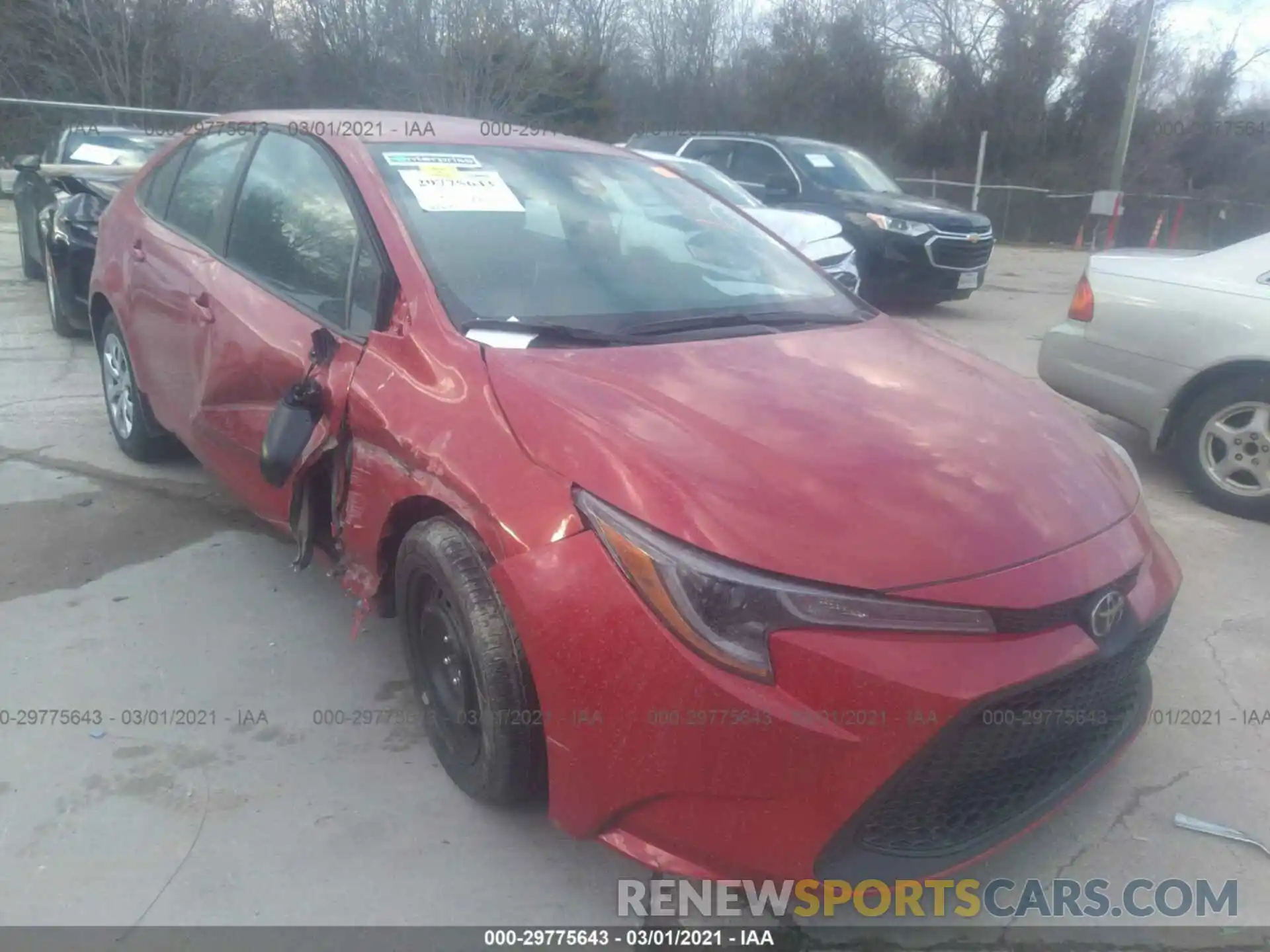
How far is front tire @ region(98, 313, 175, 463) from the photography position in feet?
14.4

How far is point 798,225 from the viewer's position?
797cm

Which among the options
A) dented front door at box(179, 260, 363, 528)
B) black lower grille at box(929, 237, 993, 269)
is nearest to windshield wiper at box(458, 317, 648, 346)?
dented front door at box(179, 260, 363, 528)

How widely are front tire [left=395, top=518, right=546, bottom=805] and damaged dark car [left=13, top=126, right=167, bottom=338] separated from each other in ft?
12.3

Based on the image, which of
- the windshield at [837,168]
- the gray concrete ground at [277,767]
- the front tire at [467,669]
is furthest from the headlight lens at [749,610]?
the windshield at [837,168]

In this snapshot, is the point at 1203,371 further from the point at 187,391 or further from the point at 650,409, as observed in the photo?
the point at 187,391

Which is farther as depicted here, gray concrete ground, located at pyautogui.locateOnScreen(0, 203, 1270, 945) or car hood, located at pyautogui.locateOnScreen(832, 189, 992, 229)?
car hood, located at pyautogui.locateOnScreen(832, 189, 992, 229)

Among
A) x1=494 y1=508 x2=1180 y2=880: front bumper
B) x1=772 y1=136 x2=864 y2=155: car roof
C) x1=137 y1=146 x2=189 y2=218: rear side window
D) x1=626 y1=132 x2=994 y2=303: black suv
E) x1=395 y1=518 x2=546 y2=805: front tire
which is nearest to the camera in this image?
x1=494 y1=508 x2=1180 y2=880: front bumper

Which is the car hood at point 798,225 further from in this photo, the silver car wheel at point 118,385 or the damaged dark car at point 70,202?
the silver car wheel at point 118,385

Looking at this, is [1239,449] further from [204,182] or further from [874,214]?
[874,214]

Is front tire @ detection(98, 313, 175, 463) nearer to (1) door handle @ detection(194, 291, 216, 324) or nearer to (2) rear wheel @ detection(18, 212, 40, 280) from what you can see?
(1) door handle @ detection(194, 291, 216, 324)

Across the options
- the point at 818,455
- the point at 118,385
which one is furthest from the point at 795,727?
the point at 118,385

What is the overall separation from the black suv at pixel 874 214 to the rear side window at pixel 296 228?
7.04 metres

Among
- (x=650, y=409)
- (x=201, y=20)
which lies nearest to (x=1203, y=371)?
(x=650, y=409)

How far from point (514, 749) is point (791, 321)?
1483mm
